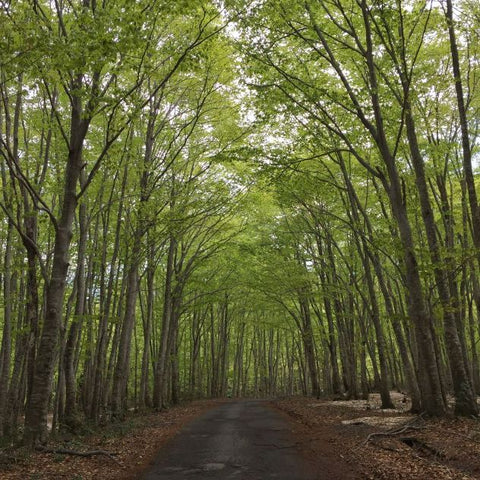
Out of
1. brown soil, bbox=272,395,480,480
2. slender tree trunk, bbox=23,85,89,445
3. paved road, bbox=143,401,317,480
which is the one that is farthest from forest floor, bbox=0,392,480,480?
slender tree trunk, bbox=23,85,89,445

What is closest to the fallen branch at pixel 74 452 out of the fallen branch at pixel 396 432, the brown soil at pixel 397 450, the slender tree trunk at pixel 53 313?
the slender tree trunk at pixel 53 313

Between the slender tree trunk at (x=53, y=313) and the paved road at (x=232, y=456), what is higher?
the slender tree trunk at (x=53, y=313)

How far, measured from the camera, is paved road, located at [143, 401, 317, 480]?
701cm

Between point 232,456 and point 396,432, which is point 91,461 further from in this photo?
point 396,432

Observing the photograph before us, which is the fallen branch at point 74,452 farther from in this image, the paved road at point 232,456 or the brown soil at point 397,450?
the brown soil at point 397,450

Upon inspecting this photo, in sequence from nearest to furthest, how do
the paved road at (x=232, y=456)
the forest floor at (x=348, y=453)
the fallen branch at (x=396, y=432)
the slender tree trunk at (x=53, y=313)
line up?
the forest floor at (x=348, y=453) → the paved road at (x=232, y=456) → the slender tree trunk at (x=53, y=313) → the fallen branch at (x=396, y=432)

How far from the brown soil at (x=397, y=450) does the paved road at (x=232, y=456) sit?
443 millimetres

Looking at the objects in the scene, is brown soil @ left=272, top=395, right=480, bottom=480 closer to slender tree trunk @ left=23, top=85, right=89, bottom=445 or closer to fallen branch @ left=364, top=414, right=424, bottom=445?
fallen branch @ left=364, top=414, right=424, bottom=445

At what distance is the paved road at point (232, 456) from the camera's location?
701 centimetres

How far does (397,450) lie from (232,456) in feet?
10.6

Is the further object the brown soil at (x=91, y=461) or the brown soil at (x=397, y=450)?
the brown soil at (x=91, y=461)

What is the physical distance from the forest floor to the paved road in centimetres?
36

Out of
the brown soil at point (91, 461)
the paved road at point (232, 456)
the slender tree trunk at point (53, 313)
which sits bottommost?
the paved road at point (232, 456)

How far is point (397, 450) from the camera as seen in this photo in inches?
316
